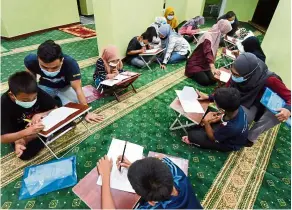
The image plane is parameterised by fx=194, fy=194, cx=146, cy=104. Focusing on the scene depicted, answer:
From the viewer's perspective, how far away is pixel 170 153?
2.22 m

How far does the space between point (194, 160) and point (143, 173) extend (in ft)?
4.26

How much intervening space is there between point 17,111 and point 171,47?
3.27 metres

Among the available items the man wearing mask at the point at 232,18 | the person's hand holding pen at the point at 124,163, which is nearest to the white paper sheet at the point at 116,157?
the person's hand holding pen at the point at 124,163

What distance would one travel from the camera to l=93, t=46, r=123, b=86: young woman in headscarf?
2.97 m

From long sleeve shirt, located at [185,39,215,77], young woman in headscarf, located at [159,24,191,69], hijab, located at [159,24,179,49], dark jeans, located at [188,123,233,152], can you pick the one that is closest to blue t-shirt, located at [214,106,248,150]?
dark jeans, located at [188,123,233,152]

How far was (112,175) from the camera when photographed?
1397mm

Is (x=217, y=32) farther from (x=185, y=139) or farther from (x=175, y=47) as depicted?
(x=185, y=139)

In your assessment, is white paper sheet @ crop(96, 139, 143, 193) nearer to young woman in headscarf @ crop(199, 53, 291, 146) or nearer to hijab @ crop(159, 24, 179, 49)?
young woman in headscarf @ crop(199, 53, 291, 146)

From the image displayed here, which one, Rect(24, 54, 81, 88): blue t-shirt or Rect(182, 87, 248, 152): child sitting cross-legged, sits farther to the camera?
Rect(24, 54, 81, 88): blue t-shirt

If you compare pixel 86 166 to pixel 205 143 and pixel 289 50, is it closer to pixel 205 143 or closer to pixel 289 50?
pixel 205 143

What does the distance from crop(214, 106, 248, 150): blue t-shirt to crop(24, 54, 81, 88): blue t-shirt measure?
1706mm

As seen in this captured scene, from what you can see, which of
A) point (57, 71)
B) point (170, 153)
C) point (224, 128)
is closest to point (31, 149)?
point (57, 71)

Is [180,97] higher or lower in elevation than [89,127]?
higher

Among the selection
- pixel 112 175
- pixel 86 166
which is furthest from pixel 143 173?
pixel 86 166
